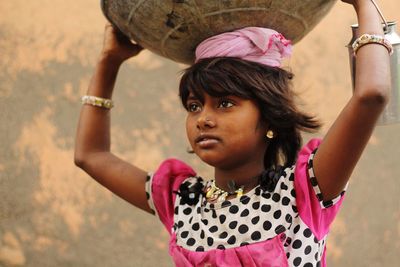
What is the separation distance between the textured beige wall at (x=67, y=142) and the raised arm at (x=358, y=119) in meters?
2.25

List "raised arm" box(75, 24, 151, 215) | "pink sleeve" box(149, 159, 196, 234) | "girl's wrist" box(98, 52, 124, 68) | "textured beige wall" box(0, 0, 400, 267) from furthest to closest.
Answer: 1. "textured beige wall" box(0, 0, 400, 267)
2. "girl's wrist" box(98, 52, 124, 68)
3. "raised arm" box(75, 24, 151, 215)
4. "pink sleeve" box(149, 159, 196, 234)

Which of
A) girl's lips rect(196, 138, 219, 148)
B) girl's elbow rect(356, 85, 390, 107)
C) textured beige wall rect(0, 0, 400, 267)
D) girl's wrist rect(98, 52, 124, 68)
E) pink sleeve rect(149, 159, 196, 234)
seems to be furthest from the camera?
textured beige wall rect(0, 0, 400, 267)

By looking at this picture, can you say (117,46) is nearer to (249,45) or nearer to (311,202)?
(249,45)

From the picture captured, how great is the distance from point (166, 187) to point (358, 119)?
0.72 m

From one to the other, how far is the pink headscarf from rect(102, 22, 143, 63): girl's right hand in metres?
0.48

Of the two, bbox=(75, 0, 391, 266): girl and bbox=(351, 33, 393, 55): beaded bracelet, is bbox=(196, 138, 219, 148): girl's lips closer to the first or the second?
bbox=(75, 0, 391, 266): girl

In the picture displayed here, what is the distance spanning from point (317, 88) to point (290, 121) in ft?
8.18

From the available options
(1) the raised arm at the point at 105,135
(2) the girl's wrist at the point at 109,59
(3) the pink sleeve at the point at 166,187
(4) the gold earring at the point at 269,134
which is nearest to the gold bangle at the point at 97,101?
(1) the raised arm at the point at 105,135

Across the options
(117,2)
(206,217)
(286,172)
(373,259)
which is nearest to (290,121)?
(286,172)

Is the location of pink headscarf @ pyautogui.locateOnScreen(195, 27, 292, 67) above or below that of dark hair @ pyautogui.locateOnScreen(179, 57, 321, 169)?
above

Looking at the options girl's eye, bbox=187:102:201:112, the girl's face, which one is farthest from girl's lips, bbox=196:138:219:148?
girl's eye, bbox=187:102:201:112

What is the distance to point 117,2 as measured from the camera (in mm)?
2316

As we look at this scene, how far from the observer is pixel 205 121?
2258mm

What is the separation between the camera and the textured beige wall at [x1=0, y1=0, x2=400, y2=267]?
430 centimetres
